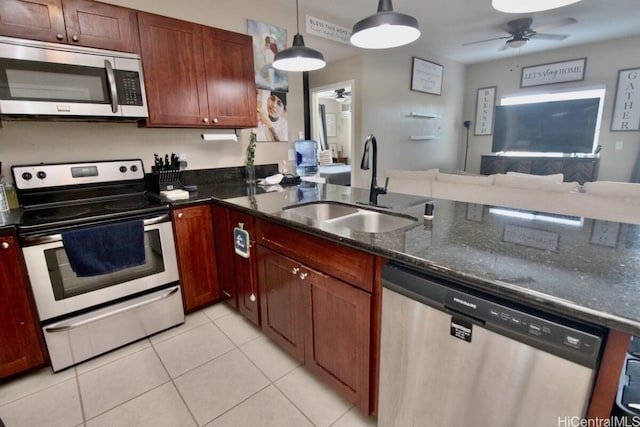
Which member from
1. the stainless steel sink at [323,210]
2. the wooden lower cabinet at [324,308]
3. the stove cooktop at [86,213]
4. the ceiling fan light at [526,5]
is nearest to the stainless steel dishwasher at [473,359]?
the wooden lower cabinet at [324,308]

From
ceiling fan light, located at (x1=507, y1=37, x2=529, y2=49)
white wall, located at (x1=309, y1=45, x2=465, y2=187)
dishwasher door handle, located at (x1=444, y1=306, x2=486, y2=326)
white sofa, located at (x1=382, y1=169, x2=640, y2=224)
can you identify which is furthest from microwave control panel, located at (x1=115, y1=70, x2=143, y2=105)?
ceiling fan light, located at (x1=507, y1=37, x2=529, y2=49)

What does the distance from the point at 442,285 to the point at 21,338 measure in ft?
7.12

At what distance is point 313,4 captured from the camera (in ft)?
10.3

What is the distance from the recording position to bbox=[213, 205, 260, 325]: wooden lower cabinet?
193cm

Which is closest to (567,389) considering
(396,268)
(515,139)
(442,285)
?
(442,285)

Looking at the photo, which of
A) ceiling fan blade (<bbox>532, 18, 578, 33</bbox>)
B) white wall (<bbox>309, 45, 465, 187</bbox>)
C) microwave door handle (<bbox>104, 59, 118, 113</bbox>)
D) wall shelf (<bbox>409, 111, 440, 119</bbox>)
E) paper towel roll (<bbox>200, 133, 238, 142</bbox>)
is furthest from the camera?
wall shelf (<bbox>409, 111, 440, 119</bbox>)

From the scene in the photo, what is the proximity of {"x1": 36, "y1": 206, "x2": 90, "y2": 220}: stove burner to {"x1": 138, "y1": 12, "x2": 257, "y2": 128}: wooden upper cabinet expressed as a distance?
72 cm

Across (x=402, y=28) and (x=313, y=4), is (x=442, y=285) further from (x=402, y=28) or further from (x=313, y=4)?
(x=313, y=4)

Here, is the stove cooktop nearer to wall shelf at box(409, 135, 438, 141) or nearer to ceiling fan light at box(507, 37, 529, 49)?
wall shelf at box(409, 135, 438, 141)

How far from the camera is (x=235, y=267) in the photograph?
2.12 meters

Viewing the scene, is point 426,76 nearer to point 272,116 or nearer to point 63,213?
point 272,116

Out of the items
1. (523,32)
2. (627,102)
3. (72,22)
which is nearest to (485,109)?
(627,102)

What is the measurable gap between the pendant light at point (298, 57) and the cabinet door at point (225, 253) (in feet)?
3.44

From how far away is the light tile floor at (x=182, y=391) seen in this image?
1475mm
